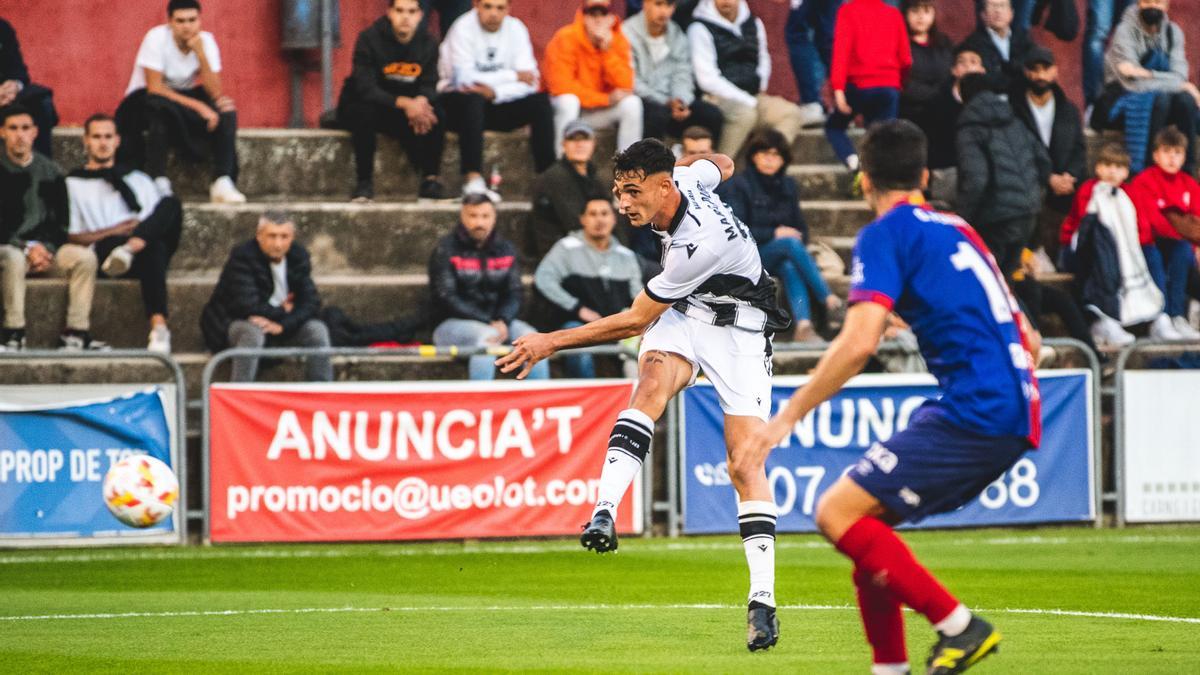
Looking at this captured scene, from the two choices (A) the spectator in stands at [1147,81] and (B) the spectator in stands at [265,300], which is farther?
(A) the spectator in stands at [1147,81]

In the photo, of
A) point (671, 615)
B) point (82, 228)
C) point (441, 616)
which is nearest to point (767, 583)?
point (671, 615)

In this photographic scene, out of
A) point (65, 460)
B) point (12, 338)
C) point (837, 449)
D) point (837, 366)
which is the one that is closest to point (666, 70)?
point (837, 449)

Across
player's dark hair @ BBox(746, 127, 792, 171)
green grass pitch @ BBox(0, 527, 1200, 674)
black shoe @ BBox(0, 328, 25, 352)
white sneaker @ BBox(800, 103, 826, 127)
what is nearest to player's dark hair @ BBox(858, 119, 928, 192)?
green grass pitch @ BBox(0, 527, 1200, 674)

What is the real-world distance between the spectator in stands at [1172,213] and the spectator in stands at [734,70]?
3431 millimetres

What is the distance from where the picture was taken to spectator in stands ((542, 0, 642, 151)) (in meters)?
17.3

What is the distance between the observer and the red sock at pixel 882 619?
6164 mm

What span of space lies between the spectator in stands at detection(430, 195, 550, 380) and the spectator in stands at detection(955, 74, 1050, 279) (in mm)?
4444

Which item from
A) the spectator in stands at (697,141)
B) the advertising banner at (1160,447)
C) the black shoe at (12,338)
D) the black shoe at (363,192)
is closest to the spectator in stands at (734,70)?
the spectator in stands at (697,141)

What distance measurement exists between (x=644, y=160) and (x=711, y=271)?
2.03ft

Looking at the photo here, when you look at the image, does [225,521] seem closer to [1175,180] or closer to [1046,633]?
[1046,633]

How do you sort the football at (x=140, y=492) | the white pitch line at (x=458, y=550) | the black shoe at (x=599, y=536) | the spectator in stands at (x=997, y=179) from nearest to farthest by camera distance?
the black shoe at (x=599, y=536) → the football at (x=140, y=492) → the white pitch line at (x=458, y=550) → the spectator in stands at (x=997, y=179)

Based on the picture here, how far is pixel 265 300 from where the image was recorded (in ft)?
48.9

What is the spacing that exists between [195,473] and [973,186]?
744 centimetres

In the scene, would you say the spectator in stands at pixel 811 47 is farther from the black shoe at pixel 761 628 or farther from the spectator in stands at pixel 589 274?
the black shoe at pixel 761 628
